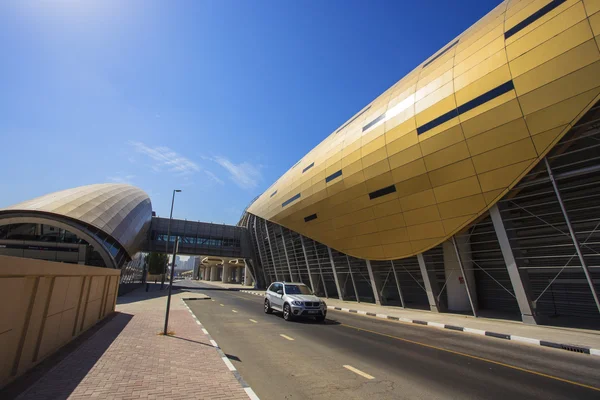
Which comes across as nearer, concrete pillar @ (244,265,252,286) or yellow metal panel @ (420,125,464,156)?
yellow metal panel @ (420,125,464,156)

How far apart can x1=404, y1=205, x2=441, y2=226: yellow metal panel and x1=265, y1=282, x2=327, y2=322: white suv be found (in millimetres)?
8096

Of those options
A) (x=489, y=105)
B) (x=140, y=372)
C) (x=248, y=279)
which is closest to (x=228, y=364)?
(x=140, y=372)

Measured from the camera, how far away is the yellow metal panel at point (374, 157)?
68.0 ft

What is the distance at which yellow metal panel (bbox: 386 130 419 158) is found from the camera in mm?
18516

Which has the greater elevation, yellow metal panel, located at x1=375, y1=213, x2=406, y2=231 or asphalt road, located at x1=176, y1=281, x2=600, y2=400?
yellow metal panel, located at x1=375, y1=213, x2=406, y2=231

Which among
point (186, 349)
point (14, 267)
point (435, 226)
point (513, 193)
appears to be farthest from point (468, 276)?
point (14, 267)

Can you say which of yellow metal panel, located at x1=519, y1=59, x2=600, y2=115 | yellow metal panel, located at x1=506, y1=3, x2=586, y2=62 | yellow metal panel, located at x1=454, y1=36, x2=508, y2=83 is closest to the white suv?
yellow metal panel, located at x1=519, y1=59, x2=600, y2=115

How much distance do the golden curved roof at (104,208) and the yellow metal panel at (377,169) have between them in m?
30.2

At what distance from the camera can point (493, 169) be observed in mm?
15047

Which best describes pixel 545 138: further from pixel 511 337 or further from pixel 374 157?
pixel 374 157

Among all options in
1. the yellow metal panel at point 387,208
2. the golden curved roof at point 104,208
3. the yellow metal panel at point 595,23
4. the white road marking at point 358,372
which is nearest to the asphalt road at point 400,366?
the white road marking at point 358,372

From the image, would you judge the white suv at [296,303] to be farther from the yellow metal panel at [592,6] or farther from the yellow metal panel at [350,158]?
the yellow metal panel at [592,6]

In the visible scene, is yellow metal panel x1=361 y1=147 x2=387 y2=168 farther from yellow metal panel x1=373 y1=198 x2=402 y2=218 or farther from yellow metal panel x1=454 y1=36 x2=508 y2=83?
yellow metal panel x1=454 y1=36 x2=508 y2=83

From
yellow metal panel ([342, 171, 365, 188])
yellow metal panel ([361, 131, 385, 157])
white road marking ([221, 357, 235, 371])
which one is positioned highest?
yellow metal panel ([361, 131, 385, 157])
